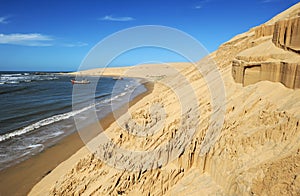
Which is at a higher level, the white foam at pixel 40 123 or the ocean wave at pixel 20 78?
the ocean wave at pixel 20 78

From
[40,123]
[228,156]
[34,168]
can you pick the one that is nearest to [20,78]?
[40,123]

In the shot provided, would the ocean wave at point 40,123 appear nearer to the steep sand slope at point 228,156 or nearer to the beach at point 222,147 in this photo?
the beach at point 222,147

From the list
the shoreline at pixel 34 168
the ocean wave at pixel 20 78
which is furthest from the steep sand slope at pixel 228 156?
the ocean wave at pixel 20 78

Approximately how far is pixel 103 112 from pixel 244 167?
1687 centimetres

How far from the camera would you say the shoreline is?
8.28 m

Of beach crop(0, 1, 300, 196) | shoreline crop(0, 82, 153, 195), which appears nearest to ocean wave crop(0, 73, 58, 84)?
shoreline crop(0, 82, 153, 195)

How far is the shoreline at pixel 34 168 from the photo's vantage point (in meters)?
8.28

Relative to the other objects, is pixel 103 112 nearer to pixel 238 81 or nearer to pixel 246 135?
pixel 238 81

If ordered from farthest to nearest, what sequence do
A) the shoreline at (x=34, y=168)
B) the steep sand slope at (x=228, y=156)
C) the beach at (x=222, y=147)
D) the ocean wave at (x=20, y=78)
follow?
1. the ocean wave at (x=20, y=78)
2. the shoreline at (x=34, y=168)
3. the beach at (x=222, y=147)
4. the steep sand slope at (x=228, y=156)

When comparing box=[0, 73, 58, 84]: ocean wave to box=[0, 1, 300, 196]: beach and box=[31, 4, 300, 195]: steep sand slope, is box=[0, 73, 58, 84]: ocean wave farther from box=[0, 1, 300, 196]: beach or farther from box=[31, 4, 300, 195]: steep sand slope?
box=[31, 4, 300, 195]: steep sand slope

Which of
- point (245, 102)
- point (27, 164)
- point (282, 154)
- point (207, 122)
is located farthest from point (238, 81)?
point (27, 164)

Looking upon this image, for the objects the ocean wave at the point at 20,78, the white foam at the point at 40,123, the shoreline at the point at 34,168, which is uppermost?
the ocean wave at the point at 20,78

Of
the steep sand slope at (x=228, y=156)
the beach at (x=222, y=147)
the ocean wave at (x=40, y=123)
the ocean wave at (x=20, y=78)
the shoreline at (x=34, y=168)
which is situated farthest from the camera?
the ocean wave at (x=20, y=78)

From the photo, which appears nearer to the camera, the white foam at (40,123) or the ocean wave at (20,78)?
the white foam at (40,123)
